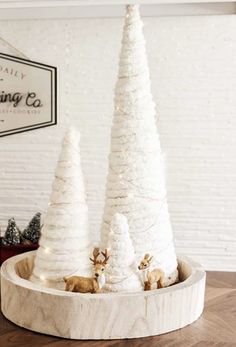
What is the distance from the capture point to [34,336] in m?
1.61

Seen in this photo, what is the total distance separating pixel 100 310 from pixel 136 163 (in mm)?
458

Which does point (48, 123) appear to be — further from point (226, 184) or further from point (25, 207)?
point (226, 184)

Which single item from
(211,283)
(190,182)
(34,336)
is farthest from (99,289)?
(190,182)

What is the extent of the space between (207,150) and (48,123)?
0.73 meters

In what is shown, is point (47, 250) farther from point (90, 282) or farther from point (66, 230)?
point (90, 282)

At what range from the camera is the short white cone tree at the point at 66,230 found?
1.72 meters

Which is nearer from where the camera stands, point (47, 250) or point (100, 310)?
point (100, 310)

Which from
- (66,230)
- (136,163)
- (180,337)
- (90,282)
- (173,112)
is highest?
(173,112)

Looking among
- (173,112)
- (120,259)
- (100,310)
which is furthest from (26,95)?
(100,310)

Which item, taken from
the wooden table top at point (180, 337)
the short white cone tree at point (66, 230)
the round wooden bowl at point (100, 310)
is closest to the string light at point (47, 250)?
the short white cone tree at point (66, 230)

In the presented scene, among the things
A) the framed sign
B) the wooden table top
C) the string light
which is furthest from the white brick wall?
the string light

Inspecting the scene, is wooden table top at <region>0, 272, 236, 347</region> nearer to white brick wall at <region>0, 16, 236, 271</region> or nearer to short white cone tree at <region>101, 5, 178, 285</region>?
short white cone tree at <region>101, 5, 178, 285</region>

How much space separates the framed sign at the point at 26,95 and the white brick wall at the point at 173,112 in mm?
40

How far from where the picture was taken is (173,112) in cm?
253
